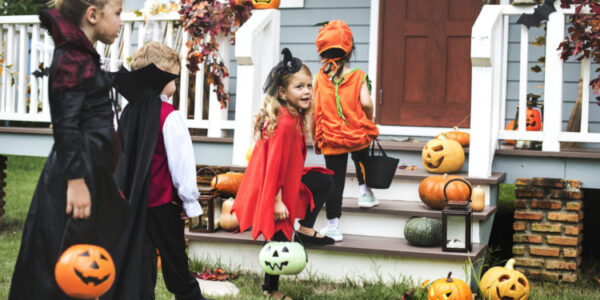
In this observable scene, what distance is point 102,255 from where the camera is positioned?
2.43 metres

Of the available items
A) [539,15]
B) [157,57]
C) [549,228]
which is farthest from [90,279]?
[539,15]

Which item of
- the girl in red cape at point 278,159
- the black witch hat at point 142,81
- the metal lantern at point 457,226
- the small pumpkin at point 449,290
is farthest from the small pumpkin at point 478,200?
the black witch hat at point 142,81

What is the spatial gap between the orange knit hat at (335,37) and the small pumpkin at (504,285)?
1736 mm

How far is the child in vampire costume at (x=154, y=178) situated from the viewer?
311 centimetres

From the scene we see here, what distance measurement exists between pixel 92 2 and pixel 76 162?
0.60 m

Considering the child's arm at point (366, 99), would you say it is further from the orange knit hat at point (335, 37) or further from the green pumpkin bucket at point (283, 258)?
the green pumpkin bucket at point (283, 258)

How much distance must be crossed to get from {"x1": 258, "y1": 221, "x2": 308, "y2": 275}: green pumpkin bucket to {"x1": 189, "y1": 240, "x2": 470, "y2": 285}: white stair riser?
0.74m

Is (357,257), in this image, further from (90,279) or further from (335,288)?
(90,279)

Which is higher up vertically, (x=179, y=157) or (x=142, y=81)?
(x=142, y=81)

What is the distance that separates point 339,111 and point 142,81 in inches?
68.2

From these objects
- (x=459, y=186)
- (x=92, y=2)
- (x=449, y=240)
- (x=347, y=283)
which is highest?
(x=92, y=2)

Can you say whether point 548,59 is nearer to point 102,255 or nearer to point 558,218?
point 558,218

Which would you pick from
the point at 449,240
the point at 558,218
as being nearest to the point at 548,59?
the point at 558,218

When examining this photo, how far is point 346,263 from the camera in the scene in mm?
4383
